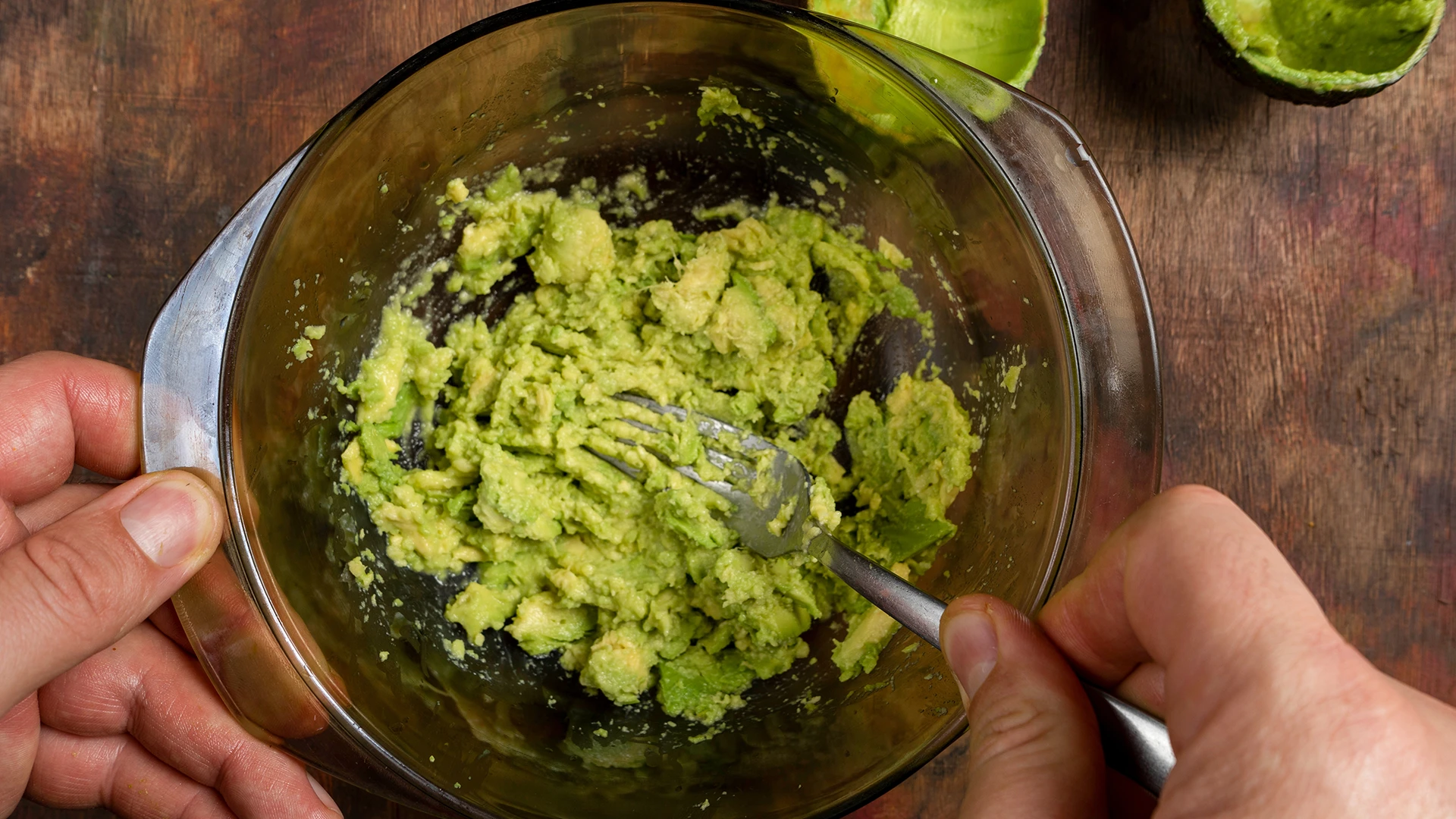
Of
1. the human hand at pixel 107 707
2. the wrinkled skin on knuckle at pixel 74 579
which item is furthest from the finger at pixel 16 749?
the wrinkled skin on knuckle at pixel 74 579

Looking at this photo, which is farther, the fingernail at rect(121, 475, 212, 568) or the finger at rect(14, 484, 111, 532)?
the finger at rect(14, 484, 111, 532)

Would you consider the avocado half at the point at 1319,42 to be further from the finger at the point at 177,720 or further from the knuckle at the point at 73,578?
the finger at the point at 177,720

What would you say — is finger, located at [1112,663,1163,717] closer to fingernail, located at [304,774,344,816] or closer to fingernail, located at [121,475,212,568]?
fingernail, located at [121,475,212,568]

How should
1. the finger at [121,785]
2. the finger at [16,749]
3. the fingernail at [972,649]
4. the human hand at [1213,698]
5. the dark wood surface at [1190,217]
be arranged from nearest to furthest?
the human hand at [1213,698] < the fingernail at [972,649] < the finger at [16,749] < the finger at [121,785] < the dark wood surface at [1190,217]

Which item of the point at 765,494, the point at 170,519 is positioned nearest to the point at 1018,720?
the point at 765,494

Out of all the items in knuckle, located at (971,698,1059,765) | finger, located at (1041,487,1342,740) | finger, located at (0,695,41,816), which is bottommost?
finger, located at (0,695,41,816)

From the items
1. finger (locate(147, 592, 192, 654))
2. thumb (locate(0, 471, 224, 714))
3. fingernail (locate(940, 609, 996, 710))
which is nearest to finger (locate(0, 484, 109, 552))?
finger (locate(147, 592, 192, 654))

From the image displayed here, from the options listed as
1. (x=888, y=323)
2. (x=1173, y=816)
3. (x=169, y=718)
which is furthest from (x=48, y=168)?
(x=1173, y=816)
